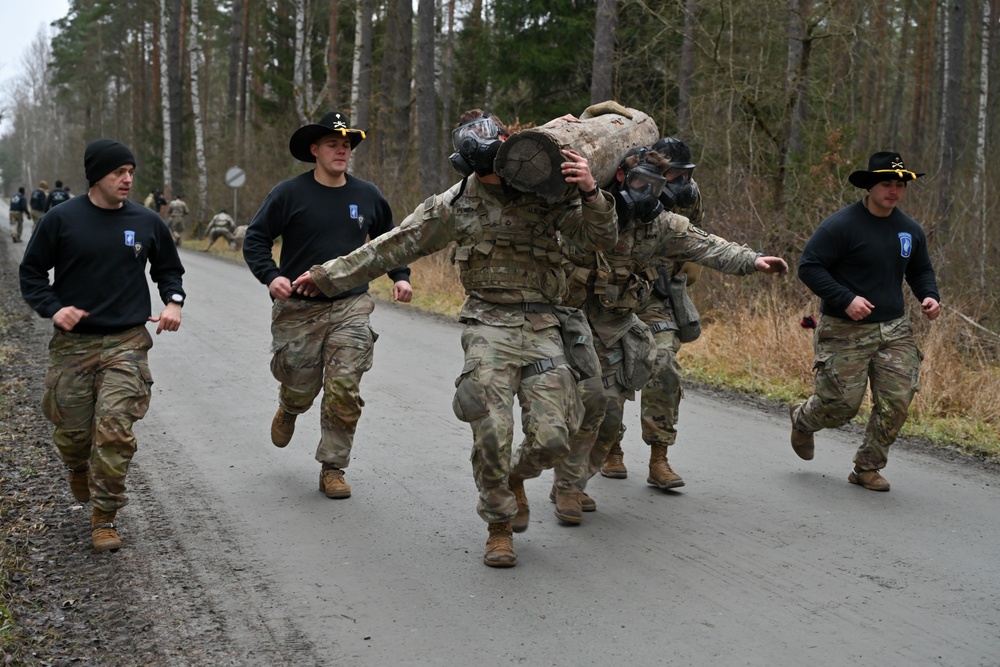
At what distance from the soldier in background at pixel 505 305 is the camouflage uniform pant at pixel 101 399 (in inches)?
60.9

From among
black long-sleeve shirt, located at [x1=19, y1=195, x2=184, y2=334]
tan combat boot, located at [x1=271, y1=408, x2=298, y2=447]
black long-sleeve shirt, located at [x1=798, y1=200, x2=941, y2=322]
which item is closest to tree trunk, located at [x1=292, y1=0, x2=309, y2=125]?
tan combat boot, located at [x1=271, y1=408, x2=298, y2=447]

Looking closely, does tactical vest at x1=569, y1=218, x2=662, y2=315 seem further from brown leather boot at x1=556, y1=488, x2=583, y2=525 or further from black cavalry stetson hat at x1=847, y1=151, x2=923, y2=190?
black cavalry stetson hat at x1=847, y1=151, x2=923, y2=190

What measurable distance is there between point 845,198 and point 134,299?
32.9 feet

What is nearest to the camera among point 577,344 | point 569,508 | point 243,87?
point 577,344

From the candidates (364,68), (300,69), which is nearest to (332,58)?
(300,69)

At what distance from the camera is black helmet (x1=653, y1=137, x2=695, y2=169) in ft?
19.0

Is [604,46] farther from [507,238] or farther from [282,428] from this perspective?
[507,238]

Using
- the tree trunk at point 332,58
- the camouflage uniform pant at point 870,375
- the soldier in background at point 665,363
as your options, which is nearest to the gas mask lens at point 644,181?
the soldier in background at point 665,363

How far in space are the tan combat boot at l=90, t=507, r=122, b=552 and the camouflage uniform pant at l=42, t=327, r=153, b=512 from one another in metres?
0.07

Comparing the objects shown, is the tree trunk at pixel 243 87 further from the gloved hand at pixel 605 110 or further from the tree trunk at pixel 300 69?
the gloved hand at pixel 605 110

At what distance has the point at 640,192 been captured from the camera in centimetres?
578

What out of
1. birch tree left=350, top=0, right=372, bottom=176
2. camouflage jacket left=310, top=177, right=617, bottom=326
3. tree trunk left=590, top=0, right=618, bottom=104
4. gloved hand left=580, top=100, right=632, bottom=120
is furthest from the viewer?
birch tree left=350, top=0, right=372, bottom=176

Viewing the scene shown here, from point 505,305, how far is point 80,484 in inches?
102

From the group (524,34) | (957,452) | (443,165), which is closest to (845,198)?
(957,452)
